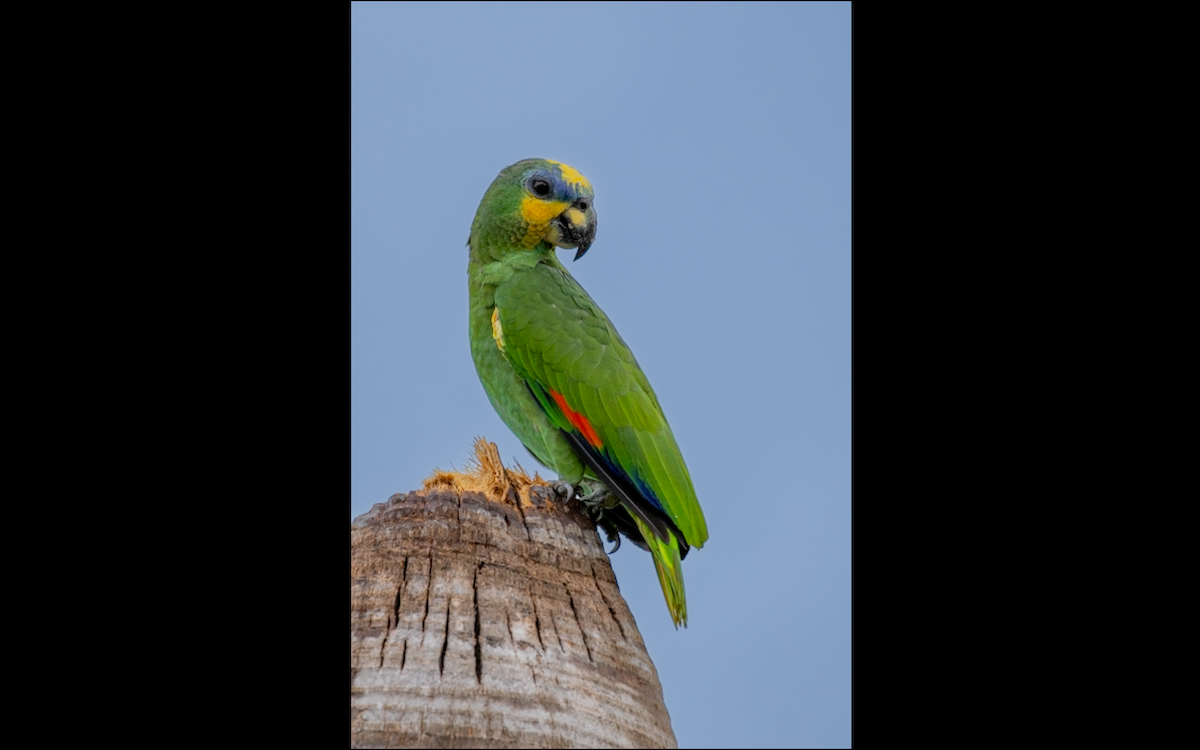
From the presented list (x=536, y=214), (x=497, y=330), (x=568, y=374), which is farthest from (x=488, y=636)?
(x=536, y=214)

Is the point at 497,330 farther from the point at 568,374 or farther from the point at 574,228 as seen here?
the point at 574,228

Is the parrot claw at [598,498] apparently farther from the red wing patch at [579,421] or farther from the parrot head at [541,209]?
the parrot head at [541,209]

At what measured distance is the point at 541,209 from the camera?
20.8 feet

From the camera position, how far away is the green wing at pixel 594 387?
199 inches

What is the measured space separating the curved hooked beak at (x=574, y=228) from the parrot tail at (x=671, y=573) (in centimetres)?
227

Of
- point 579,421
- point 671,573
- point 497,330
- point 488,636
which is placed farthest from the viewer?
point 497,330

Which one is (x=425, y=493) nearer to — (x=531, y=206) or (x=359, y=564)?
(x=359, y=564)

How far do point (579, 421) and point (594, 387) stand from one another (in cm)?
21

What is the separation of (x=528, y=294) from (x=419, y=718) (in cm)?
349

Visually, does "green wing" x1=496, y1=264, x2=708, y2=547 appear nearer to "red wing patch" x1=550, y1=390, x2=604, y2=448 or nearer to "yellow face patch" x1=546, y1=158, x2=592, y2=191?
"red wing patch" x1=550, y1=390, x2=604, y2=448

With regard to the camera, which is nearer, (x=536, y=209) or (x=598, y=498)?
(x=598, y=498)

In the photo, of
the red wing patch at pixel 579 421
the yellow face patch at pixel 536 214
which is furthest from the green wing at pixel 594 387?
the yellow face patch at pixel 536 214

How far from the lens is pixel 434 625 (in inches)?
121

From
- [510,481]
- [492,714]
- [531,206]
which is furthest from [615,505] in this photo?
[492,714]
